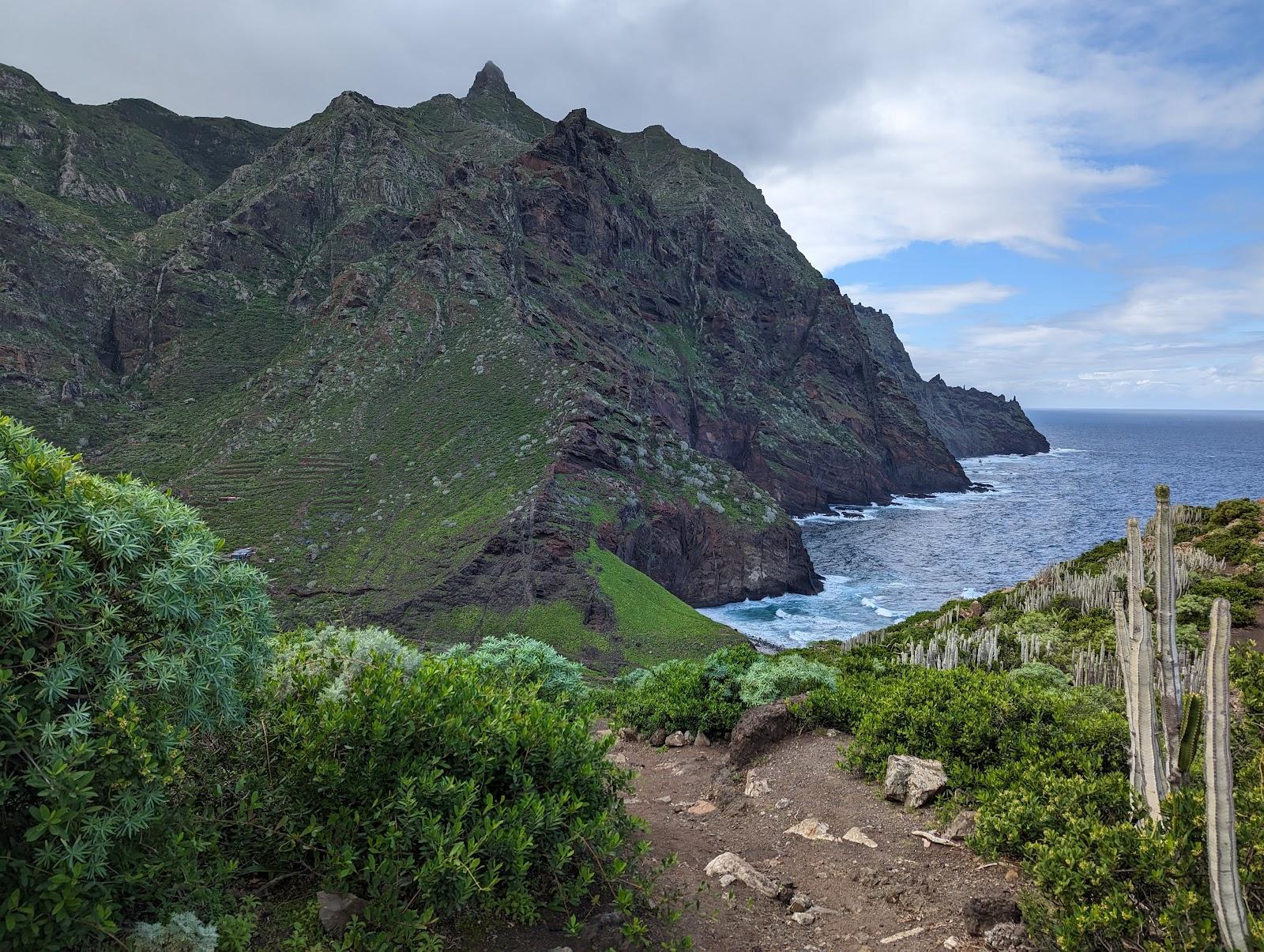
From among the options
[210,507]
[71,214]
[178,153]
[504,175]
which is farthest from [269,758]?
[178,153]

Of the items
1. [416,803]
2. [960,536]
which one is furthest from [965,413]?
[416,803]

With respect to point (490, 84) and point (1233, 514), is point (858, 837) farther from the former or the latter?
point (490, 84)

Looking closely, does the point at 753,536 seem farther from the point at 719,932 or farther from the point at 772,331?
the point at 772,331

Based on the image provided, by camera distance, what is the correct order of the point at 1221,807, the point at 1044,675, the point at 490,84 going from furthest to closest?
the point at 490,84
the point at 1044,675
the point at 1221,807

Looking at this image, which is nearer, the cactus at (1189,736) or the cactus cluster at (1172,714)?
the cactus cluster at (1172,714)

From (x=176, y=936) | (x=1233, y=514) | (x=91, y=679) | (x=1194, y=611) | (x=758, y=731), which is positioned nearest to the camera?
(x=91, y=679)

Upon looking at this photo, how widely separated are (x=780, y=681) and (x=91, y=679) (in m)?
10.4

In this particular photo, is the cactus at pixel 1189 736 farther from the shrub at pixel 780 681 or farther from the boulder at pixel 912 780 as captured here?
the shrub at pixel 780 681

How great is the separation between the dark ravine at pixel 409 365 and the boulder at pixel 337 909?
37.6 meters

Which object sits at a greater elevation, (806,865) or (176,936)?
(176,936)

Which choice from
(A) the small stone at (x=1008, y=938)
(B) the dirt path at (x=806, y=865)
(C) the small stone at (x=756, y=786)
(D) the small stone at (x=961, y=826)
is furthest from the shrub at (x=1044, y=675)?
(A) the small stone at (x=1008, y=938)

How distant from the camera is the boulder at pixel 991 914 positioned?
520cm

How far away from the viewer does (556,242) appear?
89.4 meters

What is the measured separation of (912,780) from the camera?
7668mm
